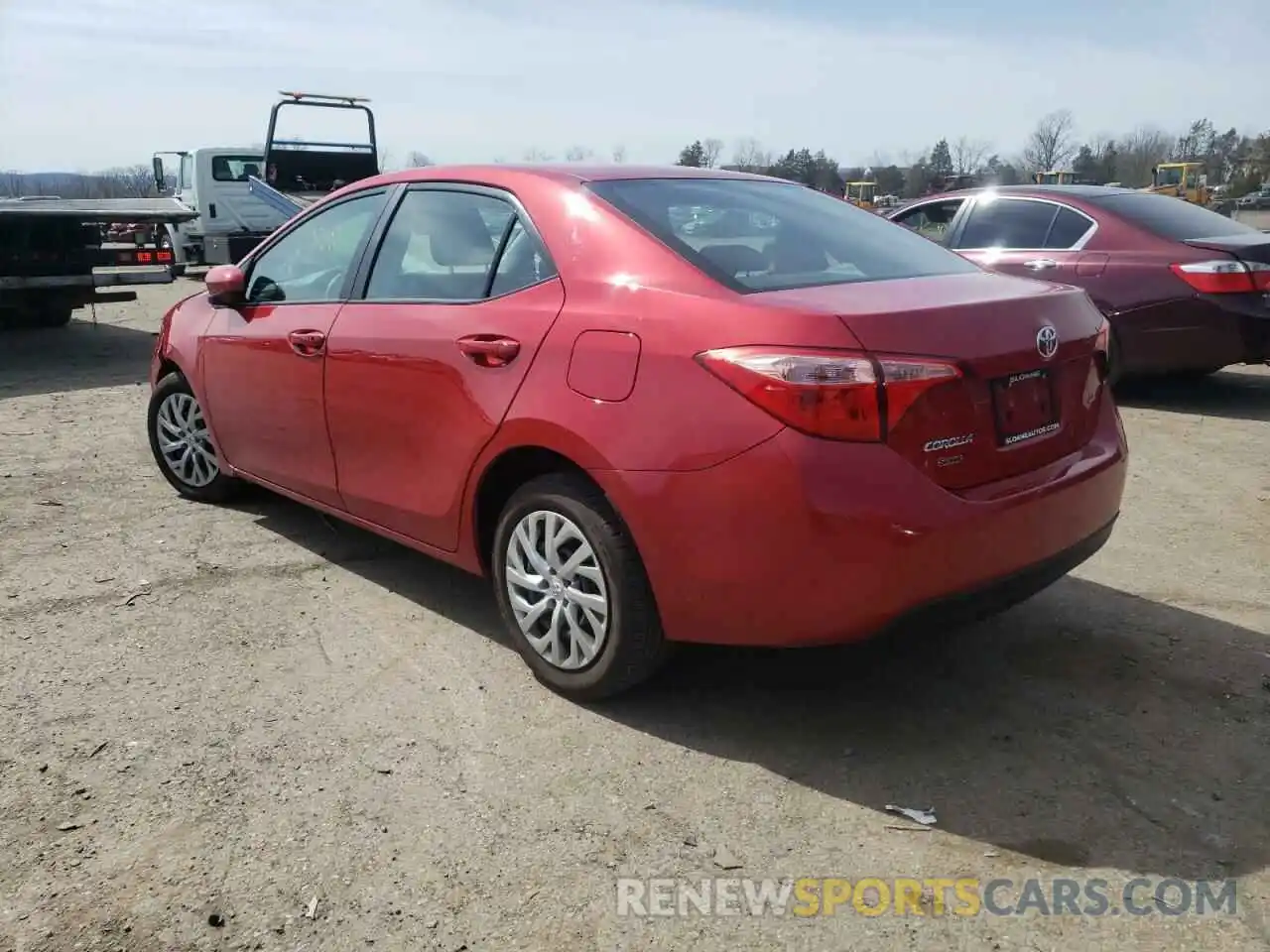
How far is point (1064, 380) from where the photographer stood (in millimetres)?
3139

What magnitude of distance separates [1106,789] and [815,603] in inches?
36.7

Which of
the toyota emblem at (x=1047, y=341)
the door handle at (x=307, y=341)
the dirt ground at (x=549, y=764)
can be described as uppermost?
the toyota emblem at (x=1047, y=341)

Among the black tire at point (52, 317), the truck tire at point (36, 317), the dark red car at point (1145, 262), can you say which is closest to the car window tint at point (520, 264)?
the dark red car at point (1145, 262)

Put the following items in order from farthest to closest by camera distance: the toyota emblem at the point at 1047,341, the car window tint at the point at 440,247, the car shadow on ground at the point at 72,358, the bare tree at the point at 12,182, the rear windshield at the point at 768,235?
the bare tree at the point at 12,182 < the car shadow on ground at the point at 72,358 < the car window tint at the point at 440,247 < the rear windshield at the point at 768,235 < the toyota emblem at the point at 1047,341

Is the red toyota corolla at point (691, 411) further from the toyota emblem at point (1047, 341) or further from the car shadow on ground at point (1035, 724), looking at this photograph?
the car shadow on ground at point (1035, 724)

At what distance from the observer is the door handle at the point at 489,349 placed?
10.9ft

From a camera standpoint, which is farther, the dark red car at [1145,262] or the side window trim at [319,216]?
the dark red car at [1145,262]

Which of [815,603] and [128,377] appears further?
[128,377]

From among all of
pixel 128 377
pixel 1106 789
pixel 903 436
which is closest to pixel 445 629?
pixel 903 436

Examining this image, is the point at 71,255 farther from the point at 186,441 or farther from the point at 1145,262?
the point at 1145,262

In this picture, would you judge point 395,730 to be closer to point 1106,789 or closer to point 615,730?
point 615,730

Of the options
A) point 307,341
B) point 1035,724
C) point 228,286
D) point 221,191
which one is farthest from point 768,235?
point 221,191

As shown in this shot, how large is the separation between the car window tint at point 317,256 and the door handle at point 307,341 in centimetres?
16

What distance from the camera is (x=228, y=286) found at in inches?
186
